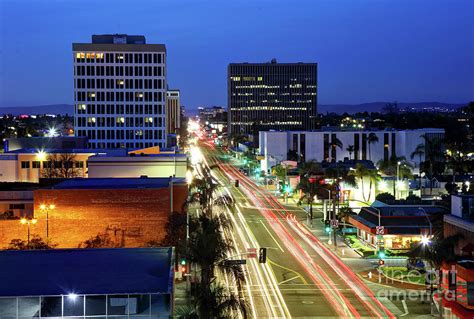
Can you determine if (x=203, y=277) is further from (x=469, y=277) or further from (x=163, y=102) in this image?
(x=163, y=102)

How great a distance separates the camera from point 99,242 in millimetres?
48906

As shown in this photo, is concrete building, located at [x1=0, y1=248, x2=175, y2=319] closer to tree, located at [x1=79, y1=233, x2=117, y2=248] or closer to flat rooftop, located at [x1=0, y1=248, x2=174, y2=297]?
flat rooftop, located at [x1=0, y1=248, x2=174, y2=297]

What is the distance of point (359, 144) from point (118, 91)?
47.4 metres

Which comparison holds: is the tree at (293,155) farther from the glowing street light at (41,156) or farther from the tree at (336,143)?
the glowing street light at (41,156)

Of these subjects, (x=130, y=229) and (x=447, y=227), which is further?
(x=130, y=229)

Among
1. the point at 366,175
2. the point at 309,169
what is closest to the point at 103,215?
the point at 309,169

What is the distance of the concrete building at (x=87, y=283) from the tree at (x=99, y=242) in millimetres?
15764

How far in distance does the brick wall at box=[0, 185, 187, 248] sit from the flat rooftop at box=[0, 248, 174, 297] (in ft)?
56.1

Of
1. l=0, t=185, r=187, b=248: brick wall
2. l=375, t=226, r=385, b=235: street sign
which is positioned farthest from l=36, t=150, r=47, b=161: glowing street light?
l=375, t=226, r=385, b=235: street sign

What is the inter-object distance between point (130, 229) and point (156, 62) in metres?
85.1

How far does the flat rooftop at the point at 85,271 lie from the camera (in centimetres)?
2502

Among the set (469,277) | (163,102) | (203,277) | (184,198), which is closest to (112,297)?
(203,277)

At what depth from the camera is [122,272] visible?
92.9ft

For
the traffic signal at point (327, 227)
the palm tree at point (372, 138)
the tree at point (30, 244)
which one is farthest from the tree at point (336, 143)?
the tree at point (30, 244)
